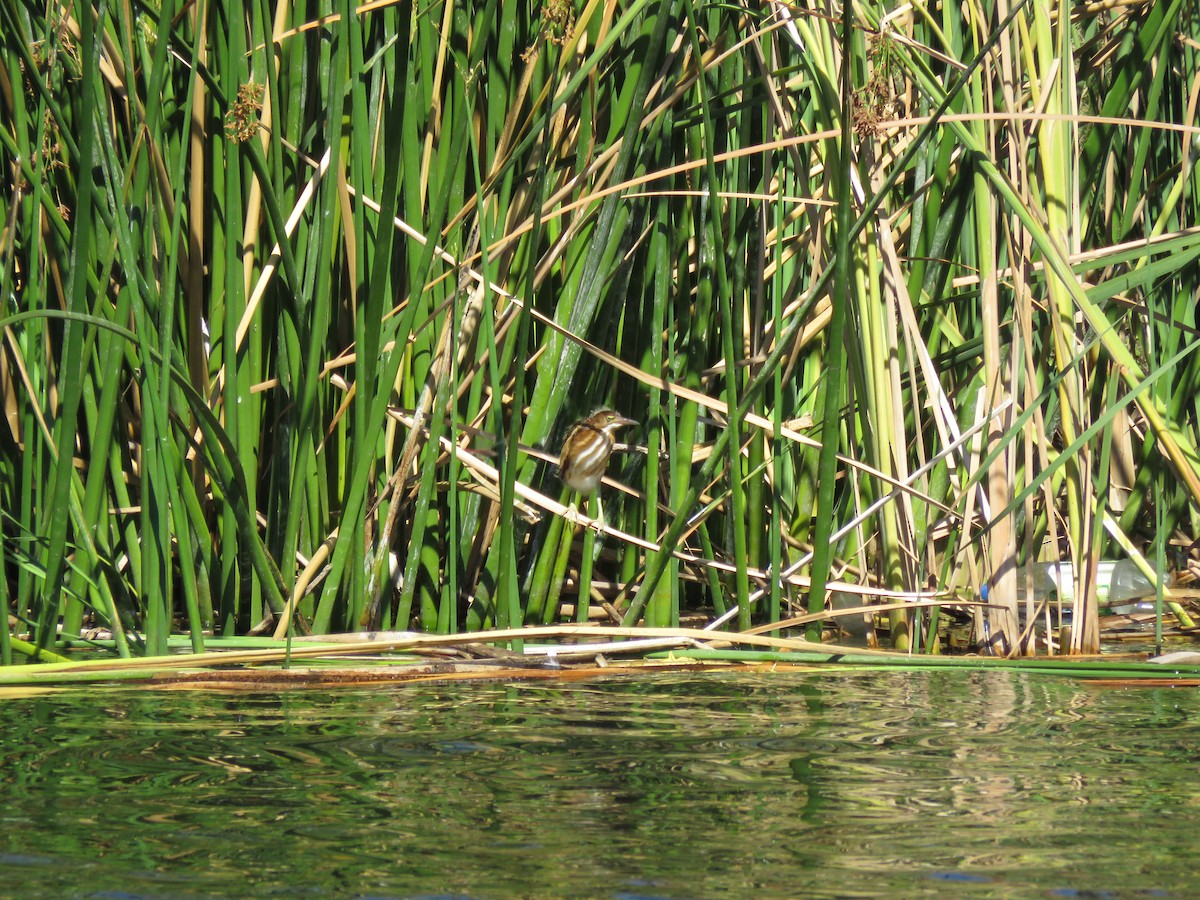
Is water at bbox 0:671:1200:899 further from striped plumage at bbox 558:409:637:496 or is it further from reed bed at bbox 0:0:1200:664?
striped plumage at bbox 558:409:637:496

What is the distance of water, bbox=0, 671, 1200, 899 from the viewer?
1.78m

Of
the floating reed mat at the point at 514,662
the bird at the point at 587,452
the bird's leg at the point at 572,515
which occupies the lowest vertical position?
the floating reed mat at the point at 514,662

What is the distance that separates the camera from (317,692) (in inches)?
120

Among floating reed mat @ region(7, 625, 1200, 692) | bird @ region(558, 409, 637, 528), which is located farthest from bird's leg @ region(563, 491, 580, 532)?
floating reed mat @ region(7, 625, 1200, 692)

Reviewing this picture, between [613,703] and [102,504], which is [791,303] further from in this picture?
[102,504]

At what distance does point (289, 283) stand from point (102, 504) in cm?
73

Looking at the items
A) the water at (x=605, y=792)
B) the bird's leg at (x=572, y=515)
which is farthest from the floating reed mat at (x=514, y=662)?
the bird's leg at (x=572, y=515)

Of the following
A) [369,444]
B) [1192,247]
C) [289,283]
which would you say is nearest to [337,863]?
[369,444]

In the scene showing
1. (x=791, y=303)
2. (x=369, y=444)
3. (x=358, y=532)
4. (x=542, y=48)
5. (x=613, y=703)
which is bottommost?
(x=613, y=703)

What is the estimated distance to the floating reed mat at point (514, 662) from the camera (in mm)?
3119

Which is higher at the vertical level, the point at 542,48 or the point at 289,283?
the point at 542,48

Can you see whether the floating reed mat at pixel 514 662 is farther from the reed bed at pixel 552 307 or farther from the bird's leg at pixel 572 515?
the bird's leg at pixel 572 515

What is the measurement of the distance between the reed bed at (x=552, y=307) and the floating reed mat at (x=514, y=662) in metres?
0.13

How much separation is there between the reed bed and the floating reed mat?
13 centimetres
